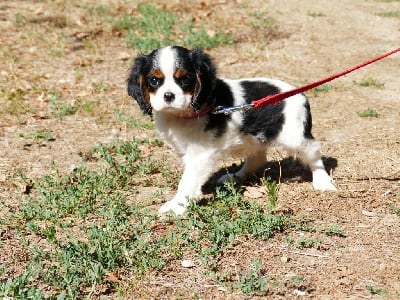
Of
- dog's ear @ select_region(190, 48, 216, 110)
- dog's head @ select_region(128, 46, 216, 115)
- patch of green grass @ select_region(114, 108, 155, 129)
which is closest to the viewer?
dog's head @ select_region(128, 46, 216, 115)

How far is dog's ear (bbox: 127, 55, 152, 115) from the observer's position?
442cm

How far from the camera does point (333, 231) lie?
4.05 metres

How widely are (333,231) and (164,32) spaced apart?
677cm

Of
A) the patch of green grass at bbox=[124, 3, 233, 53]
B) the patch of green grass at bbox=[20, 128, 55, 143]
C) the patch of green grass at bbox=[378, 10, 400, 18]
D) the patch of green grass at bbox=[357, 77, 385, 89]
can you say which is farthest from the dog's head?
the patch of green grass at bbox=[378, 10, 400, 18]

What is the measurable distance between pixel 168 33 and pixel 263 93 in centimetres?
551

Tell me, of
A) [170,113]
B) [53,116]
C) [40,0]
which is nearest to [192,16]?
[40,0]

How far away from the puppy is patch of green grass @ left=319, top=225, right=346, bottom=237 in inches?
37.2

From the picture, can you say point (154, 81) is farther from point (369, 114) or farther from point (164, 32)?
point (164, 32)

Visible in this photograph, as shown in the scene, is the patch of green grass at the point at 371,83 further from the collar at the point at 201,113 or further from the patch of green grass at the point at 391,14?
the patch of green grass at the point at 391,14

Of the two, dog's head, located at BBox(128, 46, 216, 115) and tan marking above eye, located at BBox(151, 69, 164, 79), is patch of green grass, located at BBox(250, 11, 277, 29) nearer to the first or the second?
dog's head, located at BBox(128, 46, 216, 115)

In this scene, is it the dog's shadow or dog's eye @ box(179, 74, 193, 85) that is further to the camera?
the dog's shadow

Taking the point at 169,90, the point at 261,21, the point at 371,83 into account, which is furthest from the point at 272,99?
the point at 261,21

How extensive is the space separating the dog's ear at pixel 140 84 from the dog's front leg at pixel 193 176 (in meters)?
0.55

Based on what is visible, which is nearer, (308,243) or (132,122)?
(308,243)
